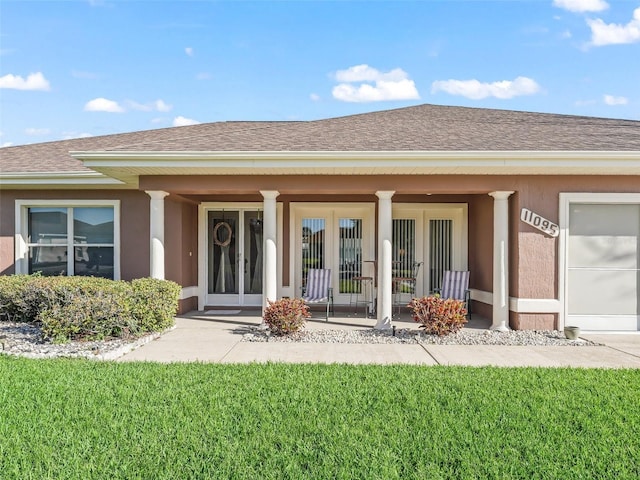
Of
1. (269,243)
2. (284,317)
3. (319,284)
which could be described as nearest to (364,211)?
(319,284)

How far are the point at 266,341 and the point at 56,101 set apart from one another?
12.0m

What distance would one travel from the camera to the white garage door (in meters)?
8.09

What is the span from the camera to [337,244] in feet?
35.5

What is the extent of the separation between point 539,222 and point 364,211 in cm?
412

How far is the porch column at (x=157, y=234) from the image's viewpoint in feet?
27.1

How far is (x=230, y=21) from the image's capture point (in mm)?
12109

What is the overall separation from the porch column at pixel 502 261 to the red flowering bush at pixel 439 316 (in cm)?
107

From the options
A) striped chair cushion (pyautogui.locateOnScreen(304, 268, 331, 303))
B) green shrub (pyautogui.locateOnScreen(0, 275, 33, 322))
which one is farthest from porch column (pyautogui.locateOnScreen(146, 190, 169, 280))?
striped chair cushion (pyautogui.locateOnScreen(304, 268, 331, 303))

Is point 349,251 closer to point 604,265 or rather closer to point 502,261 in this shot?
point 502,261

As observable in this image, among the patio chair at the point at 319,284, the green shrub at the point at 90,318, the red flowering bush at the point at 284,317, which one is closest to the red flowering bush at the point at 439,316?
the red flowering bush at the point at 284,317

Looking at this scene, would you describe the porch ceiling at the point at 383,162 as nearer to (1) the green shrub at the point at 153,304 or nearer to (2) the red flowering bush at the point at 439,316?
(1) the green shrub at the point at 153,304

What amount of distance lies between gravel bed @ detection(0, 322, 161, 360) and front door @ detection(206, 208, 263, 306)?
3.67 meters

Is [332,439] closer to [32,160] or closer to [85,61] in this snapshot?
[32,160]

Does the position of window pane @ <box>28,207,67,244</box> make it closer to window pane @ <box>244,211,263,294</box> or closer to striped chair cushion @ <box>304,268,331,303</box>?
window pane @ <box>244,211,263,294</box>
